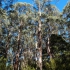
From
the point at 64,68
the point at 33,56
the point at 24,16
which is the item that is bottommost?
the point at 64,68

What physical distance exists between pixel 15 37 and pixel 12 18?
396cm

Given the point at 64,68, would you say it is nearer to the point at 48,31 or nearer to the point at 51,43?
the point at 51,43

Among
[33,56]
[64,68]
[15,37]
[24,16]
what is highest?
[24,16]

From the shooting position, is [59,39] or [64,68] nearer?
[64,68]

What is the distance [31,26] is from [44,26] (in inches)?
73.8

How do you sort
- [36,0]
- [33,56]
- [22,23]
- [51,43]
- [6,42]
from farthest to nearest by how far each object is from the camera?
[33,56], [6,42], [22,23], [51,43], [36,0]

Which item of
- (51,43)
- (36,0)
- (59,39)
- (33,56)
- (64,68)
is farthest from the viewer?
(33,56)

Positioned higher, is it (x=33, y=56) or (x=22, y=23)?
(x=22, y=23)

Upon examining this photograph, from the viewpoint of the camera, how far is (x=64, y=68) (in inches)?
546

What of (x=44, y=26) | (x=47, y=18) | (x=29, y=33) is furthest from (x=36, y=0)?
(x=29, y=33)

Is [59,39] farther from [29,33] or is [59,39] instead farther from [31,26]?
[29,33]

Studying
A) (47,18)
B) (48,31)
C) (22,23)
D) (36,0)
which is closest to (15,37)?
(22,23)

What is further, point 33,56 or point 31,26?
point 33,56

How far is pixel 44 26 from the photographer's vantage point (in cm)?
2448
